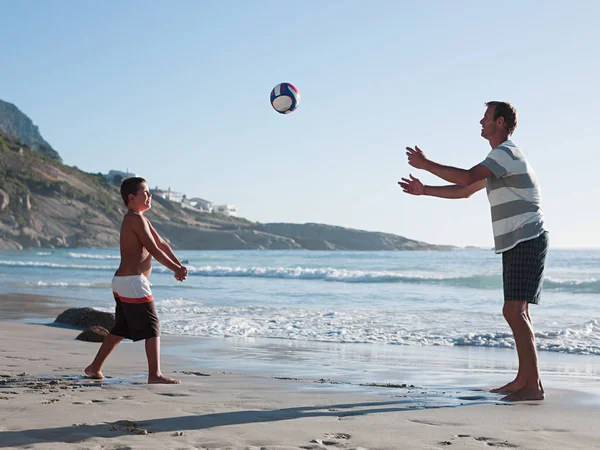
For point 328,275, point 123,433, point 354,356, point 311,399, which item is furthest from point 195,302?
point 328,275

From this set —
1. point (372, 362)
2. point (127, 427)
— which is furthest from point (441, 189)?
point (372, 362)

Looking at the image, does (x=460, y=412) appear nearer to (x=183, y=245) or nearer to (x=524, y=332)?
(x=524, y=332)

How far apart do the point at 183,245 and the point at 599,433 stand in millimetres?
111515

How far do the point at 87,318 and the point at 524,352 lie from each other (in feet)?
25.0

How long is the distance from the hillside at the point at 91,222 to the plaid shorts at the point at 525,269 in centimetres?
9243

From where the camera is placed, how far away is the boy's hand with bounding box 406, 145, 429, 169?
4746mm

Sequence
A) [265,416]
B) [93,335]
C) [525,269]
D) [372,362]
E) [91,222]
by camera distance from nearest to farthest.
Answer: [265,416] < [525,269] < [372,362] < [93,335] < [91,222]

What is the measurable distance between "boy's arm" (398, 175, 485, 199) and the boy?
178 cm

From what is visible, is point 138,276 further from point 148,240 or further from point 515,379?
point 515,379

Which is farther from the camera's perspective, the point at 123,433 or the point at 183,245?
the point at 183,245

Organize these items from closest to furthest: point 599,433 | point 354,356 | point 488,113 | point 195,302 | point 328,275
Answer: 1. point 599,433
2. point 488,113
3. point 354,356
4. point 195,302
5. point 328,275

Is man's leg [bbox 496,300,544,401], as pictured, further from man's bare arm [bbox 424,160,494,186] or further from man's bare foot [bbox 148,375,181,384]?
man's bare foot [bbox 148,375,181,384]

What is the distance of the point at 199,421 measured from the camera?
3756 mm

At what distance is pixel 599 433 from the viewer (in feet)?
12.1
